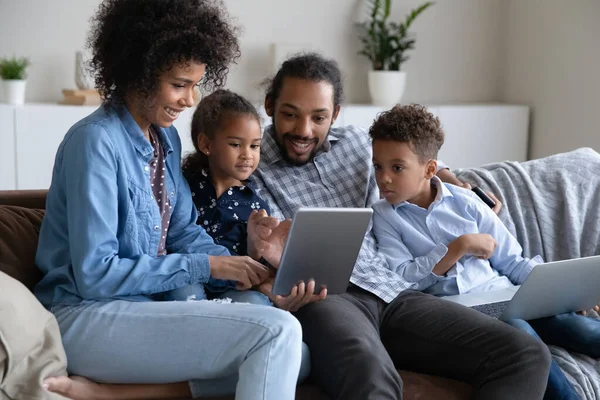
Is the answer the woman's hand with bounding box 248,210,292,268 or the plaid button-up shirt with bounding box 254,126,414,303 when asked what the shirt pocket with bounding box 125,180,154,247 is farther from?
the plaid button-up shirt with bounding box 254,126,414,303

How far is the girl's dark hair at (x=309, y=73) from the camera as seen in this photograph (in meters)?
2.43

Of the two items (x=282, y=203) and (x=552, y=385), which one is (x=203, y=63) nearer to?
(x=282, y=203)

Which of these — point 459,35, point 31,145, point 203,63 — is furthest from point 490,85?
point 203,63

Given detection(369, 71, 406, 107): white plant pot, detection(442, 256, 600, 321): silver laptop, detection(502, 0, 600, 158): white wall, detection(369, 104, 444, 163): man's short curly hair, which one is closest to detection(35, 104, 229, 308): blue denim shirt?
detection(369, 104, 444, 163): man's short curly hair

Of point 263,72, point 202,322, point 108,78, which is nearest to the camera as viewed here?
point 202,322

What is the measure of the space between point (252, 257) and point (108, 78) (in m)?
0.57

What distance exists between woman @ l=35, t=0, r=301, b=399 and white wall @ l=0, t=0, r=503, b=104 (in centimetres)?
208

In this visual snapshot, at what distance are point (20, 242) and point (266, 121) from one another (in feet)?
6.94

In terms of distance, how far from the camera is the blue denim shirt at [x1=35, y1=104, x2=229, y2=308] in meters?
1.75

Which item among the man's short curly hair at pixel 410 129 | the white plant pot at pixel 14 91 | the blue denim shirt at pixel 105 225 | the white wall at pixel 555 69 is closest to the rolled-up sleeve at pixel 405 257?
the man's short curly hair at pixel 410 129

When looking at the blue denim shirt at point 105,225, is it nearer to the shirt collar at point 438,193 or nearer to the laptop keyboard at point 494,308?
the shirt collar at point 438,193

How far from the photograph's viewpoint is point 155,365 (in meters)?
1.75

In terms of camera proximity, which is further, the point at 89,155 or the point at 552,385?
the point at 552,385

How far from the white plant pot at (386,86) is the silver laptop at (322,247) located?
2753 millimetres
